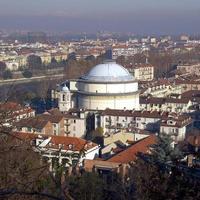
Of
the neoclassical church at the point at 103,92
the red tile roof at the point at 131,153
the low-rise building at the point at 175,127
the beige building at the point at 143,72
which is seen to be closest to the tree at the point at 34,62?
the beige building at the point at 143,72

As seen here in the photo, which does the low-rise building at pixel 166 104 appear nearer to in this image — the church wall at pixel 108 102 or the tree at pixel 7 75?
the church wall at pixel 108 102

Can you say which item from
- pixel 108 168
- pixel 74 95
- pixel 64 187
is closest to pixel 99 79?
pixel 74 95

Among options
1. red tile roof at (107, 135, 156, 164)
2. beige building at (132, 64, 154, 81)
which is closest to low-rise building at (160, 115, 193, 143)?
red tile roof at (107, 135, 156, 164)

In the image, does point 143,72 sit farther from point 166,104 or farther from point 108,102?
point 108,102

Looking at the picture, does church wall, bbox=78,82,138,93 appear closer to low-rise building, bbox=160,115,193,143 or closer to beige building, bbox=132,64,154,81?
low-rise building, bbox=160,115,193,143

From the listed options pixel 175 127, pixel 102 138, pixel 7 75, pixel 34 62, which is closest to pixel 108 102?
pixel 175 127

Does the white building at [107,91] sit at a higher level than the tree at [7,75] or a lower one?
higher
